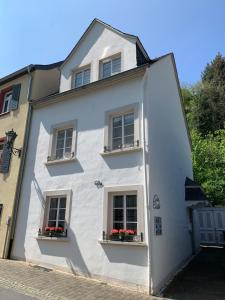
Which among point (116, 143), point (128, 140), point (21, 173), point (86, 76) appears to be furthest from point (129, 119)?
point (21, 173)

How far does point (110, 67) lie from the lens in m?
10.9

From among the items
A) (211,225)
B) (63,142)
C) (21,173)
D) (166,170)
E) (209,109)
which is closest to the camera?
Answer: (166,170)

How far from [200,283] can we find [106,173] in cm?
453

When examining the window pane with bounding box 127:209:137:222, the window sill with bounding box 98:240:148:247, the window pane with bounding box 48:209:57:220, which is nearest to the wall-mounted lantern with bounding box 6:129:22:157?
the window pane with bounding box 48:209:57:220

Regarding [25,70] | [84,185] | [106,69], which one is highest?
[25,70]

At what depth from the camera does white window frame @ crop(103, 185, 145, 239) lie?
760cm

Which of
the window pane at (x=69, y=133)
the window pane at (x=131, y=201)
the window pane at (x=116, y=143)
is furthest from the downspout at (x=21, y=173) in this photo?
the window pane at (x=131, y=201)

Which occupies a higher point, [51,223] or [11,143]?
[11,143]

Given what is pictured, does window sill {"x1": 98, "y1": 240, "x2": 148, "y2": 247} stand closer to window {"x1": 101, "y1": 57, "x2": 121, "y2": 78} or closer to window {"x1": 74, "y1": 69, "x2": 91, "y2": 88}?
window {"x1": 101, "y1": 57, "x2": 121, "y2": 78}

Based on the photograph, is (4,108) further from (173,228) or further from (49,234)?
(173,228)

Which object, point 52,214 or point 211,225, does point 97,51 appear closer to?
point 52,214

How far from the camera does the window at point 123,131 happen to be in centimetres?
898

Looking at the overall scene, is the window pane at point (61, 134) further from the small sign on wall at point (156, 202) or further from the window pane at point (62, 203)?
the small sign on wall at point (156, 202)

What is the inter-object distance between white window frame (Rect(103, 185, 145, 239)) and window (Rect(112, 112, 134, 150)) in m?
1.50
